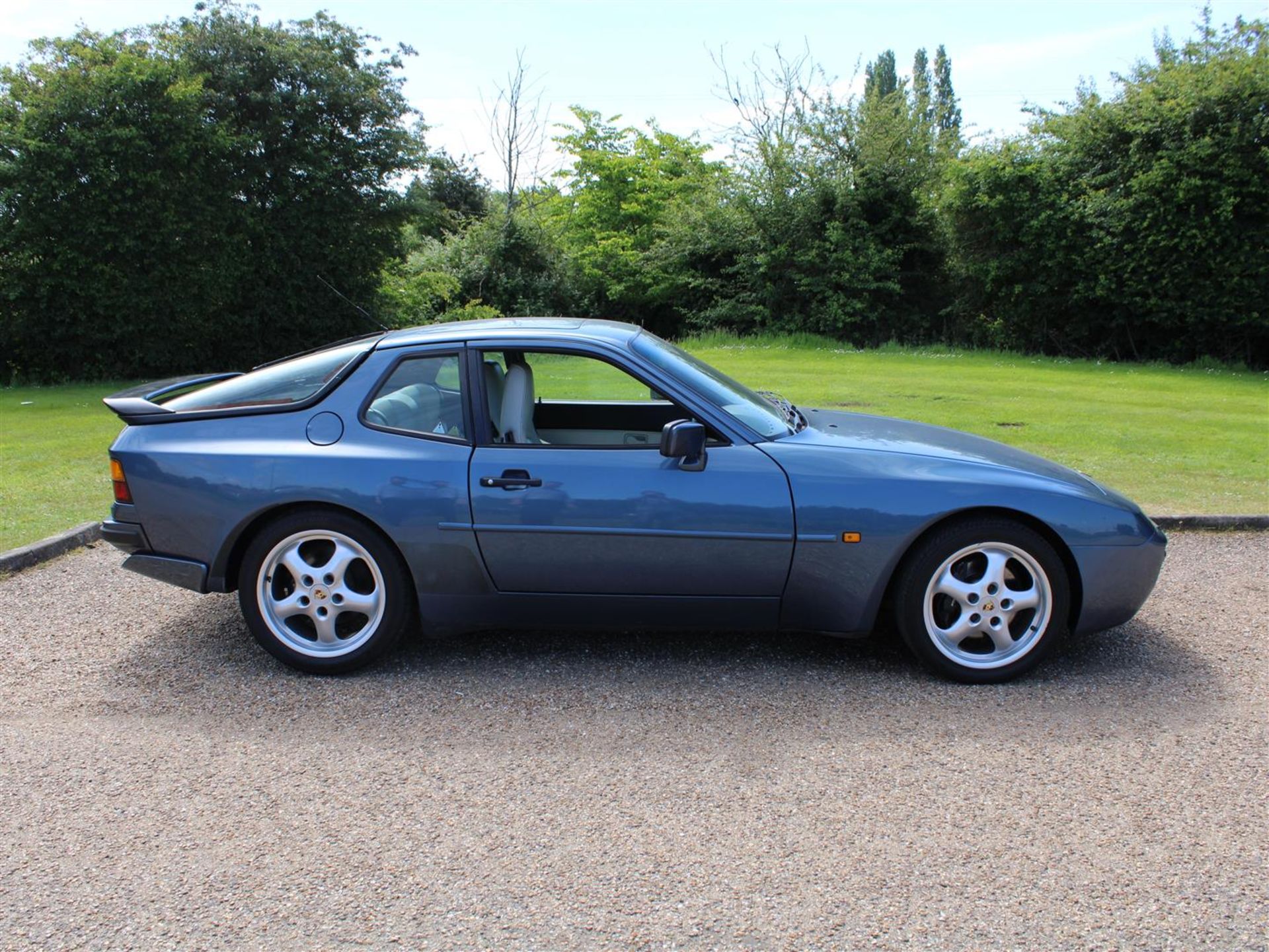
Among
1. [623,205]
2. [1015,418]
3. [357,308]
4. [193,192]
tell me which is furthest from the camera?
[623,205]

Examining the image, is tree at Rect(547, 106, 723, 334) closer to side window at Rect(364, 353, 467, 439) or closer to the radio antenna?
the radio antenna

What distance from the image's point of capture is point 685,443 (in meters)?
4.09

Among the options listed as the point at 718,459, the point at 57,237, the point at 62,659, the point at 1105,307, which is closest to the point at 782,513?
the point at 718,459

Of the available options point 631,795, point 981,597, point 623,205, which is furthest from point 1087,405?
point 623,205

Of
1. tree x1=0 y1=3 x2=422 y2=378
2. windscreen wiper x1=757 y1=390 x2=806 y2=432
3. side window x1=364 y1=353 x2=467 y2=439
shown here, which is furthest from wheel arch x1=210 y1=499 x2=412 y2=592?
tree x1=0 y1=3 x2=422 y2=378

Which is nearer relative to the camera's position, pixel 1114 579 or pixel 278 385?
pixel 1114 579

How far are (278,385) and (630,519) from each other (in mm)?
1728

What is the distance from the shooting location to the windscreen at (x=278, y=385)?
452 centimetres

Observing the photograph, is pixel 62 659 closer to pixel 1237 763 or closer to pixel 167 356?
pixel 1237 763

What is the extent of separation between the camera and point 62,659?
4547mm

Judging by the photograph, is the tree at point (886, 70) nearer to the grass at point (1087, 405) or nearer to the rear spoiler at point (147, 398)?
the grass at point (1087, 405)

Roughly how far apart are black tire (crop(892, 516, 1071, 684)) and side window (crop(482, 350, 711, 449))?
3.85ft

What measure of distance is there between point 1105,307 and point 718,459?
19.6 metres

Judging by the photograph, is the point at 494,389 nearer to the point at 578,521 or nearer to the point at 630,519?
the point at 578,521
